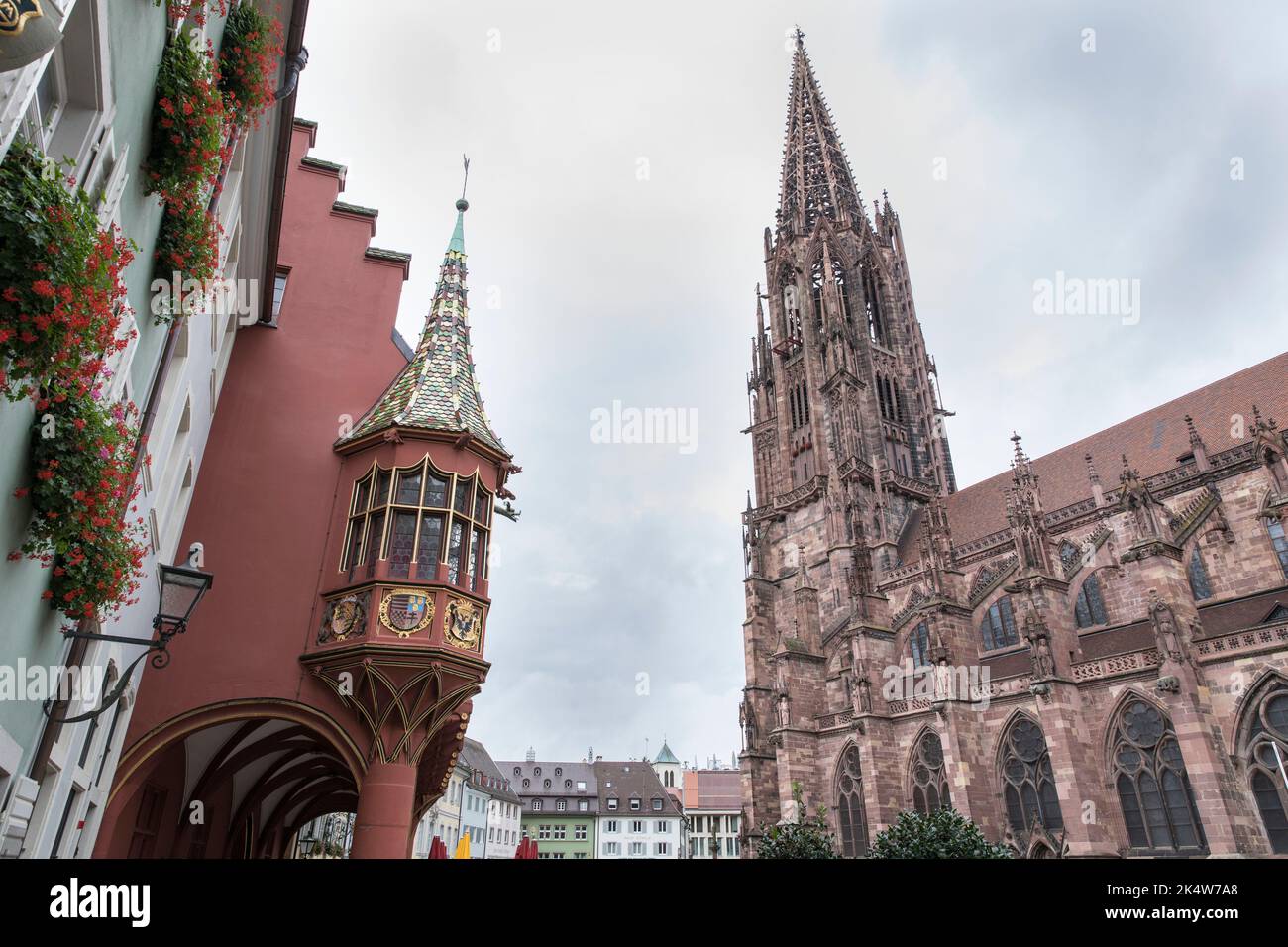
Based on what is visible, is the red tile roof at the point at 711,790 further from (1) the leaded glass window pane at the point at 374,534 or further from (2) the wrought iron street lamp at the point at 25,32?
(2) the wrought iron street lamp at the point at 25,32

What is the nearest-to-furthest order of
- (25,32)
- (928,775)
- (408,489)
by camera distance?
(25,32)
(408,489)
(928,775)

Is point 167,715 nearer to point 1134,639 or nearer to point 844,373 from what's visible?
point 1134,639

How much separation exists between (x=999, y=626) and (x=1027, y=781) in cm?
866

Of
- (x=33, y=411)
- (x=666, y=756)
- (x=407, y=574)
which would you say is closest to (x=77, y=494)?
(x=33, y=411)

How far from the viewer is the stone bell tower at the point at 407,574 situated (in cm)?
1024

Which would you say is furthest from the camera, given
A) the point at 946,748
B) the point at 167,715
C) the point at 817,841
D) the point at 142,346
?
the point at 946,748

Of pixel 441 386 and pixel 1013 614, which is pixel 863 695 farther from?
pixel 441 386

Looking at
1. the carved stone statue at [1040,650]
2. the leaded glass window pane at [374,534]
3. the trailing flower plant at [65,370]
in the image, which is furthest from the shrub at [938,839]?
the trailing flower plant at [65,370]

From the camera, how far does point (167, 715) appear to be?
9.74 metres

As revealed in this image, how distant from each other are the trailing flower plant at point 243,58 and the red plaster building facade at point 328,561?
5194mm

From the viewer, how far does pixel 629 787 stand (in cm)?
6500

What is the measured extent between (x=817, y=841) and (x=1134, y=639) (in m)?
13.0

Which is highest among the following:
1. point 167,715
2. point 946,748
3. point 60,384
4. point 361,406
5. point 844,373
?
point 844,373
